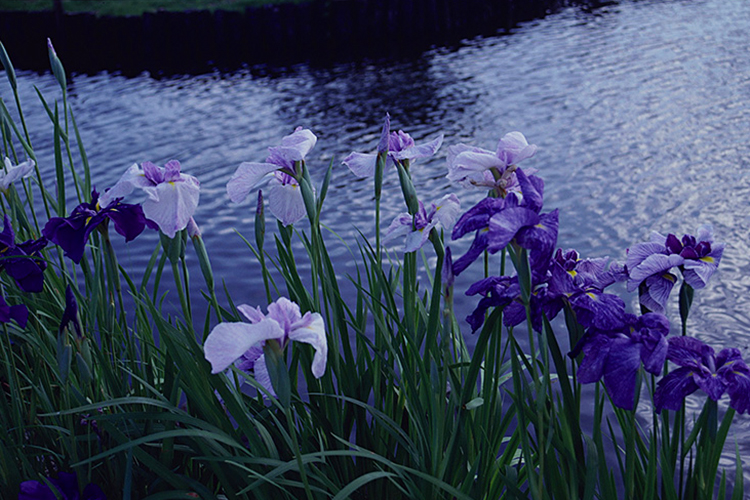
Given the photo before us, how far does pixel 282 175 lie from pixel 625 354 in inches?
40.3

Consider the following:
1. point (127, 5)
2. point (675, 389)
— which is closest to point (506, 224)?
point (675, 389)

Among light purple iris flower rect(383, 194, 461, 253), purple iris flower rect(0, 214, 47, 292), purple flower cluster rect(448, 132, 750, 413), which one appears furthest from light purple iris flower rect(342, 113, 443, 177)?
purple iris flower rect(0, 214, 47, 292)

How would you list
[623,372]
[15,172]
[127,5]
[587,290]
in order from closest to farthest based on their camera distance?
[623,372]
[587,290]
[15,172]
[127,5]

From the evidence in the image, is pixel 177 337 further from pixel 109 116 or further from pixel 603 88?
pixel 109 116

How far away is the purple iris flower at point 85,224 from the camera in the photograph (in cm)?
171

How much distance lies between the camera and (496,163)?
1.54 meters

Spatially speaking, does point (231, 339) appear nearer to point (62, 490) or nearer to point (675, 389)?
point (675, 389)

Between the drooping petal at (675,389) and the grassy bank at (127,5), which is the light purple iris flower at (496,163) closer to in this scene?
the drooping petal at (675,389)

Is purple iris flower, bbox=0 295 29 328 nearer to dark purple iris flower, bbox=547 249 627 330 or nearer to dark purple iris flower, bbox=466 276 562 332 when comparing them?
dark purple iris flower, bbox=466 276 562 332

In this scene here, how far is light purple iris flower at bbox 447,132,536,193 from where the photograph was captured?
1528 mm

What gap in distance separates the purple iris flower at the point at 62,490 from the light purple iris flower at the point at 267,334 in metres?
0.86

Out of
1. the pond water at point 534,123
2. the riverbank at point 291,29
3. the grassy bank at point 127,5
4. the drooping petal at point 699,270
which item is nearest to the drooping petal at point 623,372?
the drooping petal at point 699,270

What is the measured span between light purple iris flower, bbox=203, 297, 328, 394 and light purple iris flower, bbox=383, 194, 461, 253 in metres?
0.39

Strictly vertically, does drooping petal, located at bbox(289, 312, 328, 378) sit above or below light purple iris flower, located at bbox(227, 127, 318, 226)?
below
